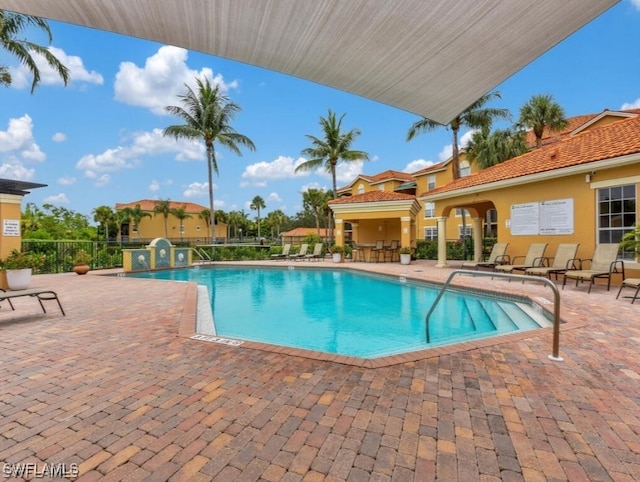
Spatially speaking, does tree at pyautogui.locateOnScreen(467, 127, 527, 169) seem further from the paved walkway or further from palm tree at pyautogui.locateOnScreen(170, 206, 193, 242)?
palm tree at pyautogui.locateOnScreen(170, 206, 193, 242)

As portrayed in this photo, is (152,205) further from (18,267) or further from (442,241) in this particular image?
(442,241)

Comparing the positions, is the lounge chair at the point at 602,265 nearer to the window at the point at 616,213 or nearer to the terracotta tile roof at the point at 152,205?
the window at the point at 616,213

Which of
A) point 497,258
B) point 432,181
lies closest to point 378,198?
point 497,258

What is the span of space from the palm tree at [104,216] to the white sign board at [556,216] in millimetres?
58324

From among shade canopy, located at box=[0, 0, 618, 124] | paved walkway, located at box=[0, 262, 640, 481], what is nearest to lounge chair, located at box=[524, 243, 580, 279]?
paved walkway, located at box=[0, 262, 640, 481]

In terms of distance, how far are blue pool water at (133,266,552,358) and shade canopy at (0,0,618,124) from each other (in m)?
4.17

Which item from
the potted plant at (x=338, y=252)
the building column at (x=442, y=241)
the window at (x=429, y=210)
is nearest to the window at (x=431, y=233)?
the window at (x=429, y=210)

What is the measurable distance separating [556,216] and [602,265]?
8.38 feet

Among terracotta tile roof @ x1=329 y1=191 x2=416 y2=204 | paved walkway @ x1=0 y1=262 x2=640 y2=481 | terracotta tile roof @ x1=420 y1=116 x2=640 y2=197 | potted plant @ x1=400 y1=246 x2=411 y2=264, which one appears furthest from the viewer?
terracotta tile roof @ x1=329 y1=191 x2=416 y2=204

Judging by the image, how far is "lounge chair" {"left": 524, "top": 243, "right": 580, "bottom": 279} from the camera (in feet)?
31.4

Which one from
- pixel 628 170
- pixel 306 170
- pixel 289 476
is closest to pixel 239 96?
pixel 306 170

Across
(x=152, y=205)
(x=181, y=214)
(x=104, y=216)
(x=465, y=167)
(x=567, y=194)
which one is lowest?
(x=567, y=194)

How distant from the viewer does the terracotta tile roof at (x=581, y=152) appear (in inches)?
370

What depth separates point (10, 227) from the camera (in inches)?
400
